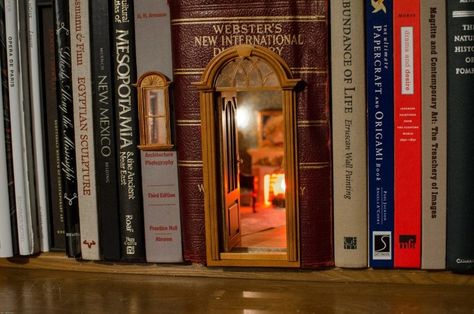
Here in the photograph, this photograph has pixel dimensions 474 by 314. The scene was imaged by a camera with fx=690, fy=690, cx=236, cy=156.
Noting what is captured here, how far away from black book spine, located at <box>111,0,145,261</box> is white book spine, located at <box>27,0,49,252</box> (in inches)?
12.1

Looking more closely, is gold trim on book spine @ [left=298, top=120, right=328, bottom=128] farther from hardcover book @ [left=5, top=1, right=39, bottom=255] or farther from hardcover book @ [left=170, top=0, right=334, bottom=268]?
hardcover book @ [left=5, top=1, right=39, bottom=255]

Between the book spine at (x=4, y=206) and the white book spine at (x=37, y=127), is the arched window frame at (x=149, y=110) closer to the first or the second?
the white book spine at (x=37, y=127)

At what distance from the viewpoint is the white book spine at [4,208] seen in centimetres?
250

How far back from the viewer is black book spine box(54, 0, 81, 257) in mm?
2428

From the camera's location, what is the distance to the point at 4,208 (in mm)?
2521

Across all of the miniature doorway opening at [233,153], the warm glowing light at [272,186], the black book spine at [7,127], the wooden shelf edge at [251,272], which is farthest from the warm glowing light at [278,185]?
the black book spine at [7,127]

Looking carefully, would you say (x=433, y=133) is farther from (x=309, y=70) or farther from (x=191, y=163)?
→ (x=191, y=163)

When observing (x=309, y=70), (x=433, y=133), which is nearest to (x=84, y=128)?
(x=309, y=70)

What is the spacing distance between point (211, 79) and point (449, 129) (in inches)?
31.4

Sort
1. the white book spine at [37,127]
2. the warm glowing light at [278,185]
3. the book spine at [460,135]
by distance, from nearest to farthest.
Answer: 1. the book spine at [460,135]
2. the white book spine at [37,127]
3. the warm glowing light at [278,185]

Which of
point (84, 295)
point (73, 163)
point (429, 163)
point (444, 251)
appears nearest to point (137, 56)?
point (73, 163)

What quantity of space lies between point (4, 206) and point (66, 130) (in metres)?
0.37

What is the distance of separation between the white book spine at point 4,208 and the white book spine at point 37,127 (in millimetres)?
108

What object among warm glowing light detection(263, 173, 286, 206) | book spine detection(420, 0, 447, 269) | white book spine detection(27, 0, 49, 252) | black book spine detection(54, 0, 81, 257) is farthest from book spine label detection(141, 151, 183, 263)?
warm glowing light detection(263, 173, 286, 206)
